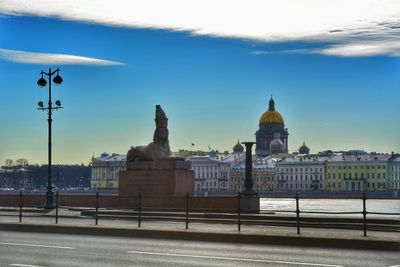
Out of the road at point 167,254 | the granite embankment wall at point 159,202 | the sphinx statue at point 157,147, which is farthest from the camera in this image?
the sphinx statue at point 157,147

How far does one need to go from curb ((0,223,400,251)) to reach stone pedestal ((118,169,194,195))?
32.1 ft

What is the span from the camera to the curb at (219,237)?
1653 centimetres

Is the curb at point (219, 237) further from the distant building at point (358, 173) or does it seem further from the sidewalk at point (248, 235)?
the distant building at point (358, 173)

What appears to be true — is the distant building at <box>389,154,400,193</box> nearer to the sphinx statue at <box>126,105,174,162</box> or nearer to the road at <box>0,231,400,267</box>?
the sphinx statue at <box>126,105,174,162</box>

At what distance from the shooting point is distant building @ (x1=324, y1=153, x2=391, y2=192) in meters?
190

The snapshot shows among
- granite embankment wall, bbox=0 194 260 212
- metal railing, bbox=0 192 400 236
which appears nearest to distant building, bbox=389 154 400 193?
granite embankment wall, bbox=0 194 260 212

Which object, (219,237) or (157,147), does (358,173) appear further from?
(219,237)

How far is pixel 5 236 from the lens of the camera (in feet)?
66.5

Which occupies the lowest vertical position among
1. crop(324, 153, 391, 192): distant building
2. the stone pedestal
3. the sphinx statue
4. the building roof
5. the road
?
the road

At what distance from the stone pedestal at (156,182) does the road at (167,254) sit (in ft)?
42.4

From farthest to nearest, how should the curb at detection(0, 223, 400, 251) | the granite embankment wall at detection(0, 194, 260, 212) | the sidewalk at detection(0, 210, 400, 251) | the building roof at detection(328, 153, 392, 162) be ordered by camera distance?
1. the building roof at detection(328, 153, 392, 162)
2. the granite embankment wall at detection(0, 194, 260, 212)
3. the sidewalk at detection(0, 210, 400, 251)
4. the curb at detection(0, 223, 400, 251)

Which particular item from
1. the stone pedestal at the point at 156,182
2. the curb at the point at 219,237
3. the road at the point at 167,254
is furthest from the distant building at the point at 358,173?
the road at the point at 167,254

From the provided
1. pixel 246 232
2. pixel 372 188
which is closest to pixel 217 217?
pixel 246 232

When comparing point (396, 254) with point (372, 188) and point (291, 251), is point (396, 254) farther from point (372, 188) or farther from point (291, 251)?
point (372, 188)
